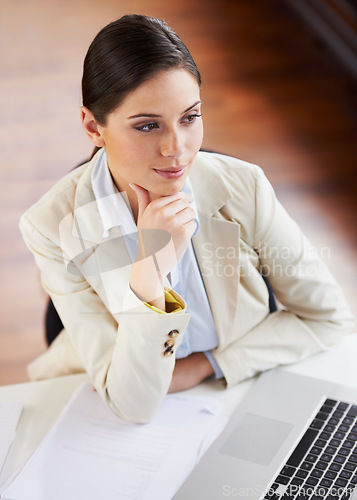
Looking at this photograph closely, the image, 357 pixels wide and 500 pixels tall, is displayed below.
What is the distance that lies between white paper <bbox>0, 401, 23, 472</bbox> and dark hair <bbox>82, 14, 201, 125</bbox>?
0.60 meters

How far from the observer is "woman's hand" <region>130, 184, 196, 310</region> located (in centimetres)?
121

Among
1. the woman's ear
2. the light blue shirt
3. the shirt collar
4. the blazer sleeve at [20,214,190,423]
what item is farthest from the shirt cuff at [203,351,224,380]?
the woman's ear

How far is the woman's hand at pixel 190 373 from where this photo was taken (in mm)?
1341

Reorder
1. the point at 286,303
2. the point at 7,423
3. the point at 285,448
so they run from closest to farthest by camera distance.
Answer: the point at 285,448, the point at 7,423, the point at 286,303

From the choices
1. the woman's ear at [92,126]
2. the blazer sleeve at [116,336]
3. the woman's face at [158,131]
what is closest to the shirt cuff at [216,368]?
the blazer sleeve at [116,336]

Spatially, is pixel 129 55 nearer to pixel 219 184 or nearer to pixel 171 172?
pixel 171 172

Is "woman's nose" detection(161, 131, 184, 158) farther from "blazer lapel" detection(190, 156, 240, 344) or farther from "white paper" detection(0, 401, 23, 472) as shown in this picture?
"white paper" detection(0, 401, 23, 472)

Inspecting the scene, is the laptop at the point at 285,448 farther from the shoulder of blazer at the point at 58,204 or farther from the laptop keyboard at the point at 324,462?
the shoulder of blazer at the point at 58,204

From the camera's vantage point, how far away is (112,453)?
3.96 feet

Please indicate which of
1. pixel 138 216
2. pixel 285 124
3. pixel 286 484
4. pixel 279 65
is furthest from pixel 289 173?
pixel 286 484

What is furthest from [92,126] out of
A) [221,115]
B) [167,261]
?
[221,115]

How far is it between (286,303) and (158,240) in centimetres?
35

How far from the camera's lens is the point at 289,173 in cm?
288

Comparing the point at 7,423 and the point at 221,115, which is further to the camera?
the point at 221,115
